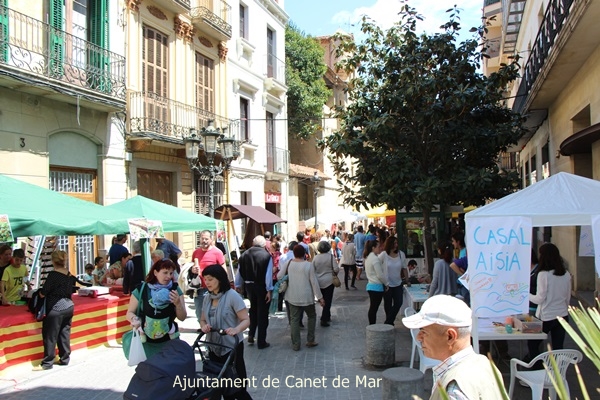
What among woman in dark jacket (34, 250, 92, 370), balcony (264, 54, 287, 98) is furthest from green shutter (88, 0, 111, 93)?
balcony (264, 54, 287, 98)

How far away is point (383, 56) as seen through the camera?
11297 mm

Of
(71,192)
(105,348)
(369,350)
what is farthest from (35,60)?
(369,350)

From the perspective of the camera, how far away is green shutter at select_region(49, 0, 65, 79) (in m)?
10.6

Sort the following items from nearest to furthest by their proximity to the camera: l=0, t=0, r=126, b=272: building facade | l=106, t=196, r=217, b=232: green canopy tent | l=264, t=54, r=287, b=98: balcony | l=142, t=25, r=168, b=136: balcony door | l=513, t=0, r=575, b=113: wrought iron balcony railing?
l=106, t=196, r=217, b=232: green canopy tent, l=513, t=0, r=575, b=113: wrought iron balcony railing, l=0, t=0, r=126, b=272: building facade, l=142, t=25, r=168, b=136: balcony door, l=264, t=54, r=287, b=98: balcony

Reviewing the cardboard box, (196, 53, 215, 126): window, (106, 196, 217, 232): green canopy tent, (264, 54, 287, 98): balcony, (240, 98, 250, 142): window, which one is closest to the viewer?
the cardboard box

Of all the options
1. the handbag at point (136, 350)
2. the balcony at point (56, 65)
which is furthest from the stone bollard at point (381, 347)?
the balcony at point (56, 65)

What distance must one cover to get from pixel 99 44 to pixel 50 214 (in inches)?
278

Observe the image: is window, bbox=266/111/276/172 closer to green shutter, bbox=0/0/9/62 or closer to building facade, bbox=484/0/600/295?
building facade, bbox=484/0/600/295

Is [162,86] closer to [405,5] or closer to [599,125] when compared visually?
[405,5]

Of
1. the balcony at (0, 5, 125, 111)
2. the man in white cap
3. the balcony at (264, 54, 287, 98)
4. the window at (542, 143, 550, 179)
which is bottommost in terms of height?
the man in white cap

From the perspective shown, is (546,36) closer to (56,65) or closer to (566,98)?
(566,98)

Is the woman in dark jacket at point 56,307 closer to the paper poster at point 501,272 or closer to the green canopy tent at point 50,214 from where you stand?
the green canopy tent at point 50,214

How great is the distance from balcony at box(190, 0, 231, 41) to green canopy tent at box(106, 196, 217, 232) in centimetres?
919

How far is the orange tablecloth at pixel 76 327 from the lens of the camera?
673 centimetres
